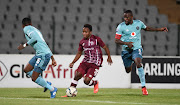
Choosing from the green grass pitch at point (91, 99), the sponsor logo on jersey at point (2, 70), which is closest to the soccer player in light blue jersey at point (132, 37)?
the green grass pitch at point (91, 99)

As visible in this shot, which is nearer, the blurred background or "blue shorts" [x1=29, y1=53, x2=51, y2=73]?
"blue shorts" [x1=29, y1=53, x2=51, y2=73]

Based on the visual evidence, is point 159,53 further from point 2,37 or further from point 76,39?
point 2,37

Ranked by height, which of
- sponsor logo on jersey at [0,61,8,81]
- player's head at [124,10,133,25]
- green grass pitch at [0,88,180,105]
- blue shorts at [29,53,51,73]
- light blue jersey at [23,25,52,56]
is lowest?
green grass pitch at [0,88,180,105]

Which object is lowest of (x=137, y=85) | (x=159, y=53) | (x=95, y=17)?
(x=137, y=85)

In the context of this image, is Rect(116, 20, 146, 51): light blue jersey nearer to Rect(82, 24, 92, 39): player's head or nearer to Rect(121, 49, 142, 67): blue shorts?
Rect(121, 49, 142, 67): blue shorts

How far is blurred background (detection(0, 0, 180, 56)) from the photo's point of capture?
560 inches

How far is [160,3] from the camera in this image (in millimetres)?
17500

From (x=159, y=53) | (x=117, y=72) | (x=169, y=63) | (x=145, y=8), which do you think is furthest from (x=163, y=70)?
(x=145, y=8)

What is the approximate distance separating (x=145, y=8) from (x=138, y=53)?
7.78m

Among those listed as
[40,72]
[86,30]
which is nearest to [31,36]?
[40,72]

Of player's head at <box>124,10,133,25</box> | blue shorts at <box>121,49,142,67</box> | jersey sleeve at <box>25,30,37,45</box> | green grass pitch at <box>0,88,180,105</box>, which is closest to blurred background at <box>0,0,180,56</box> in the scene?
blue shorts at <box>121,49,142,67</box>

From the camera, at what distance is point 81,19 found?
15750mm

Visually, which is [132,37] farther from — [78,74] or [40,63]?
[40,63]

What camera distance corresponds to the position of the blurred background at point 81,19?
1423cm
